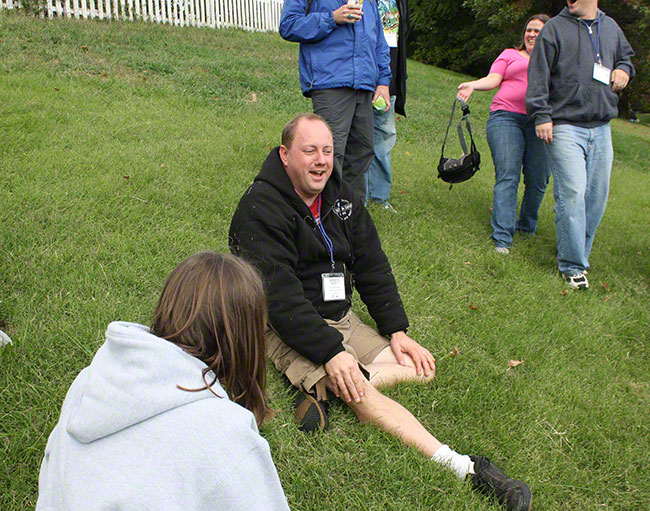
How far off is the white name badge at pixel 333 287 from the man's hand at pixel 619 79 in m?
3.25

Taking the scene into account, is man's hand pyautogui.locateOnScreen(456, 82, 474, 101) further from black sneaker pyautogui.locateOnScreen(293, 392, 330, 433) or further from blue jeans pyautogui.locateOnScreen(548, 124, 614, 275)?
black sneaker pyautogui.locateOnScreen(293, 392, 330, 433)

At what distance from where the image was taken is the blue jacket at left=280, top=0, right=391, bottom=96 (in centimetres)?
429

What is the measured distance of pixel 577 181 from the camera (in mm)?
4512

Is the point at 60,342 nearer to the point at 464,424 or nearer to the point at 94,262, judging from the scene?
the point at 94,262

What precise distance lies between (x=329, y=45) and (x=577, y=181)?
7.74ft

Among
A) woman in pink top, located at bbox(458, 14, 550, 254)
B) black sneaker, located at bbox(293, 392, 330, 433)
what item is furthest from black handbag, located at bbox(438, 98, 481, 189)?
black sneaker, located at bbox(293, 392, 330, 433)

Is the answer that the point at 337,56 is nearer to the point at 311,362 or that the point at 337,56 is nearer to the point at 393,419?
the point at 311,362

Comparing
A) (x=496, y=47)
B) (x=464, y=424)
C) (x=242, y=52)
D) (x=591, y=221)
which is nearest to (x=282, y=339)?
(x=464, y=424)

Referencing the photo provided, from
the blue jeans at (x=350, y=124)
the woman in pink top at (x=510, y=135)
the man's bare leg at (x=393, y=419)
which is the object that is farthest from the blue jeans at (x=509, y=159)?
the man's bare leg at (x=393, y=419)

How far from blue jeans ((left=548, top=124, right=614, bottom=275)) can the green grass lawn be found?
0.34 metres

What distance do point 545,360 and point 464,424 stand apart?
96 centimetres

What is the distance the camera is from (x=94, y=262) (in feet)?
11.7

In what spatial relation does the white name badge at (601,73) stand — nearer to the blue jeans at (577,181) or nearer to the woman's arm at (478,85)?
the blue jeans at (577,181)

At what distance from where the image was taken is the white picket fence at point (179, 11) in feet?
37.2
